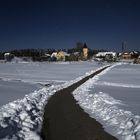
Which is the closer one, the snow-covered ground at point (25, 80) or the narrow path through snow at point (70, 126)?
the narrow path through snow at point (70, 126)

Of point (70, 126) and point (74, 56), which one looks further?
point (74, 56)

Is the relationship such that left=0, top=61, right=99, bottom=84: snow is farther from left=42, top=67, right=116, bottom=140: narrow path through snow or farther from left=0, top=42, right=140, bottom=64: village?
left=0, top=42, right=140, bottom=64: village

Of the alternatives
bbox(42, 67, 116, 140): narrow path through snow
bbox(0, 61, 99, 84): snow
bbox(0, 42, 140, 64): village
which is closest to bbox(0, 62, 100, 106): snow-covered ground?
bbox(0, 61, 99, 84): snow

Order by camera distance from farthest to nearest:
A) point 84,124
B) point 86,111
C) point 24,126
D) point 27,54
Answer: point 27,54
point 86,111
point 84,124
point 24,126

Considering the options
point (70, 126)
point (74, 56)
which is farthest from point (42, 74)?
point (74, 56)

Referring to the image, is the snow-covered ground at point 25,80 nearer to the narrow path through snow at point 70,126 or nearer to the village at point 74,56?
the narrow path through snow at point 70,126

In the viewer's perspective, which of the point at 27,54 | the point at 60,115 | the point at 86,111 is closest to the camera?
the point at 60,115

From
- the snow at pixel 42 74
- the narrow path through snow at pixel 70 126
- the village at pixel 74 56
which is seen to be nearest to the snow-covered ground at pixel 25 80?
the snow at pixel 42 74

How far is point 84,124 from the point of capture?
432 inches

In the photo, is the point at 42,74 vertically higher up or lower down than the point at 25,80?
lower down

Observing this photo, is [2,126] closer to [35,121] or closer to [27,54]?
[35,121]

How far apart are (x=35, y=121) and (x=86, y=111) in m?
3.41

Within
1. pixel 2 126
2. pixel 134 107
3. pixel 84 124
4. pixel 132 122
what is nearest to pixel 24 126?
pixel 2 126

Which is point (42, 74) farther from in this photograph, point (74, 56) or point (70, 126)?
point (74, 56)
